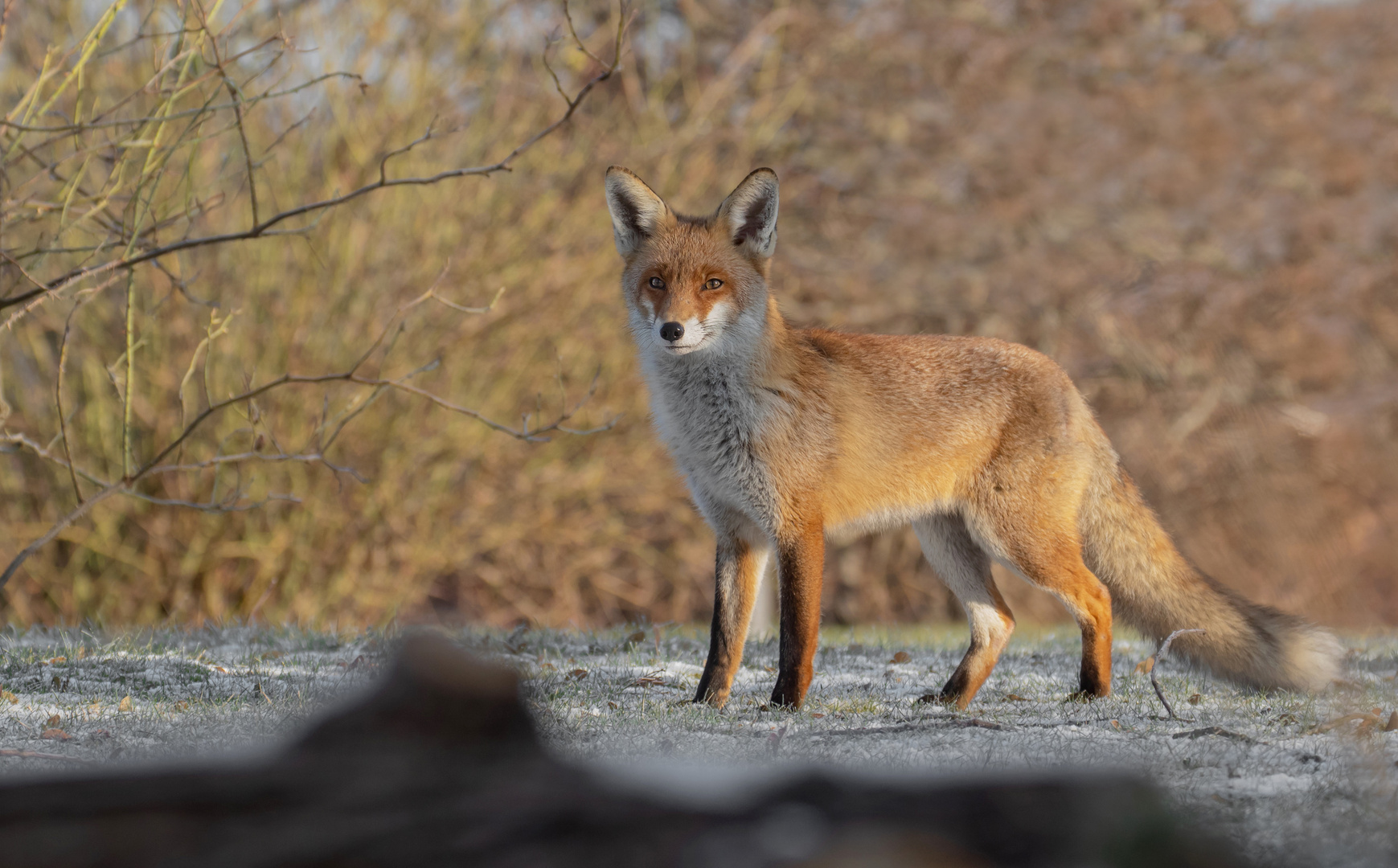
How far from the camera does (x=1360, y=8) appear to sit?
16.1 m

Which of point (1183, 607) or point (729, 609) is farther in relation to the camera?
point (1183, 607)

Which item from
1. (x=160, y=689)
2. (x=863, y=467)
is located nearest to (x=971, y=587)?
(x=863, y=467)

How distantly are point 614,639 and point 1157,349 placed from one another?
969 centimetres

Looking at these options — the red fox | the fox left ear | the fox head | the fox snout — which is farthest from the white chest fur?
the fox left ear

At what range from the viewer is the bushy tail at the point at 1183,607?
15.3 ft

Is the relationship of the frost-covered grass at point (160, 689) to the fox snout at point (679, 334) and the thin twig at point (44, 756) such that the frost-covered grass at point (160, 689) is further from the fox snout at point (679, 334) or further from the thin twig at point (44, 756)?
the fox snout at point (679, 334)

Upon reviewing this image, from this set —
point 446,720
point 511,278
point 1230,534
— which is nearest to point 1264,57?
point 1230,534

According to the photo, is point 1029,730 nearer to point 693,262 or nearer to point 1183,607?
point 1183,607

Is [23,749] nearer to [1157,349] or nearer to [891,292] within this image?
[891,292]

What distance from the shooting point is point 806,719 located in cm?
395

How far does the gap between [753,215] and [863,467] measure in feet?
3.64

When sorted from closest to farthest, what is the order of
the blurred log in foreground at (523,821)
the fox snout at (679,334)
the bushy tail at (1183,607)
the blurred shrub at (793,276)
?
the blurred log in foreground at (523,821)
the fox snout at (679,334)
the bushy tail at (1183,607)
the blurred shrub at (793,276)

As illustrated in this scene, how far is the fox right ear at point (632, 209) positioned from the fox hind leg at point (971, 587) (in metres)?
1.70

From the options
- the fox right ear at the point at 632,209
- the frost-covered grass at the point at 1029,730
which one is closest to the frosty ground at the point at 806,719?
the frost-covered grass at the point at 1029,730
